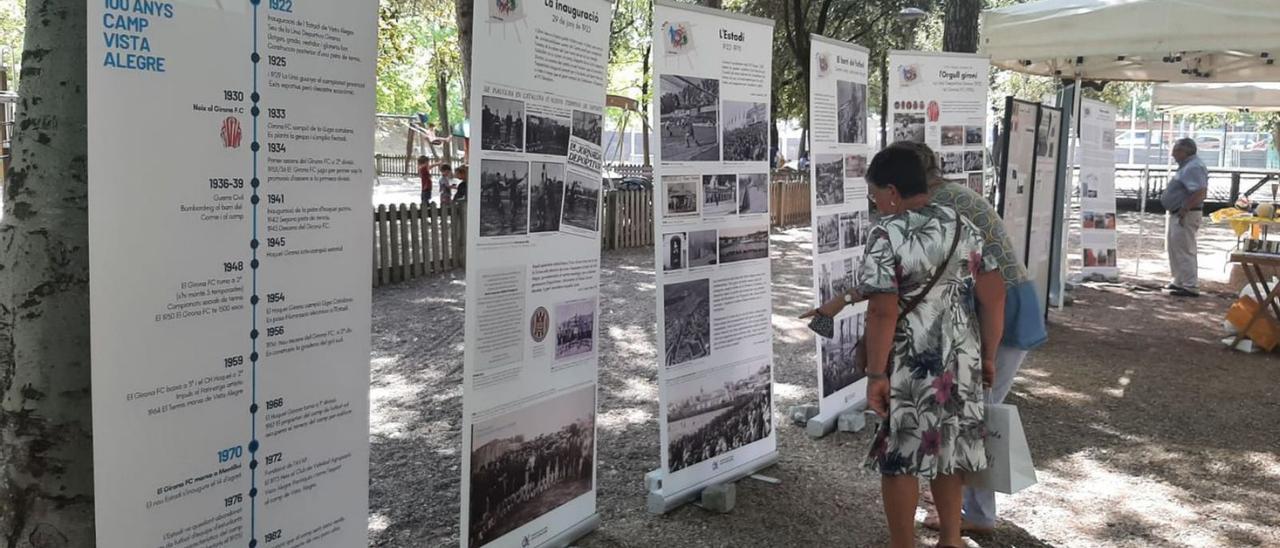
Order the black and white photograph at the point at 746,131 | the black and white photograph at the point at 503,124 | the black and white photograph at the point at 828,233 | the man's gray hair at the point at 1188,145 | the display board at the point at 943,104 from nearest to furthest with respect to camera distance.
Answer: the black and white photograph at the point at 503,124 < the black and white photograph at the point at 746,131 < the black and white photograph at the point at 828,233 < the display board at the point at 943,104 < the man's gray hair at the point at 1188,145

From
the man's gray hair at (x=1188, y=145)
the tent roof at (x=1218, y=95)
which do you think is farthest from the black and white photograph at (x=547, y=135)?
the tent roof at (x=1218, y=95)

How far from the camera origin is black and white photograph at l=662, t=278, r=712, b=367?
4.33m

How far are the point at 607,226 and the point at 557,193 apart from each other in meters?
11.3

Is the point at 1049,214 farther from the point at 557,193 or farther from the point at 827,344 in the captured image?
the point at 557,193

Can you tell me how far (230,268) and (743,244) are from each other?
2.76 m

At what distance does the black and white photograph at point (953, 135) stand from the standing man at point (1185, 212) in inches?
227

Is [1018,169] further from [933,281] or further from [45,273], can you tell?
[45,273]

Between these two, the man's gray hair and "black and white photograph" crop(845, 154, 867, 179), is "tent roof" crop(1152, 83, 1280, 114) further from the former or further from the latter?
"black and white photograph" crop(845, 154, 867, 179)

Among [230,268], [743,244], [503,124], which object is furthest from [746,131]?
[230,268]

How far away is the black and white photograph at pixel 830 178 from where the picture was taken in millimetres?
5547

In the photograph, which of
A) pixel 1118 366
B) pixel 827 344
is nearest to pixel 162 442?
pixel 827 344

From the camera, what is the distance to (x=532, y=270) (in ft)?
11.8

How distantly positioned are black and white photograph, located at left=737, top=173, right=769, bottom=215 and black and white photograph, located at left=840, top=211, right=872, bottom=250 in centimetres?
117

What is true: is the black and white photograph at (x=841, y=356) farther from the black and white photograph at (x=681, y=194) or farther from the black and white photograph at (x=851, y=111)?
the black and white photograph at (x=681, y=194)
